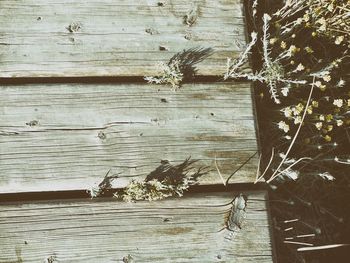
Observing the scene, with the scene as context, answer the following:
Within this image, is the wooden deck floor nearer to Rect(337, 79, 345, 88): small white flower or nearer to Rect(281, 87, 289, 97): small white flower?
Rect(281, 87, 289, 97): small white flower

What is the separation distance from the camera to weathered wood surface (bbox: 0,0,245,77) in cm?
231

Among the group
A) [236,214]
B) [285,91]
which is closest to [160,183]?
[236,214]

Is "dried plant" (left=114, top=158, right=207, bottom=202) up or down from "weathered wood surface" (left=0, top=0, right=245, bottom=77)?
down

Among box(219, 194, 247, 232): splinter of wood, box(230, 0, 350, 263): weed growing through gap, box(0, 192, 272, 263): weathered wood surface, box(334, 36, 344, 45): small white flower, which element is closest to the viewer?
box(0, 192, 272, 263): weathered wood surface

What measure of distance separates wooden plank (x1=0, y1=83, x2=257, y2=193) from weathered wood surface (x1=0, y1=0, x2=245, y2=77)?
11 centimetres

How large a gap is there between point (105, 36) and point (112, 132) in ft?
1.79

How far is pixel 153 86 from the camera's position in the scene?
7.73 feet

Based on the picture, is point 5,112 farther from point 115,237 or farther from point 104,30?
point 115,237

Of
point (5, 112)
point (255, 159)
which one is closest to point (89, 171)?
point (5, 112)

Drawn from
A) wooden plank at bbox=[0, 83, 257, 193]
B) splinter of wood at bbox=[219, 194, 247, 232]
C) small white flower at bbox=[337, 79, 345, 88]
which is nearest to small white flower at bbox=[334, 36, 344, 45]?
small white flower at bbox=[337, 79, 345, 88]

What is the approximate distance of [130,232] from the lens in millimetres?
2170

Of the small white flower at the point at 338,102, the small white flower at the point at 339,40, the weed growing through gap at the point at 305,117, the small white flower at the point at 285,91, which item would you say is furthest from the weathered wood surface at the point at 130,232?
the small white flower at the point at 339,40

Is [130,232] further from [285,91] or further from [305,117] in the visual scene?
[305,117]

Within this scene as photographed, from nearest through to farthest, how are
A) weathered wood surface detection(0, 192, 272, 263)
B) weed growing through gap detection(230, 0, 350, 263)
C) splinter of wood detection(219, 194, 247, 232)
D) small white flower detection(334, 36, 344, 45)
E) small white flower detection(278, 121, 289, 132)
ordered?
weathered wood surface detection(0, 192, 272, 263), splinter of wood detection(219, 194, 247, 232), small white flower detection(278, 121, 289, 132), weed growing through gap detection(230, 0, 350, 263), small white flower detection(334, 36, 344, 45)
